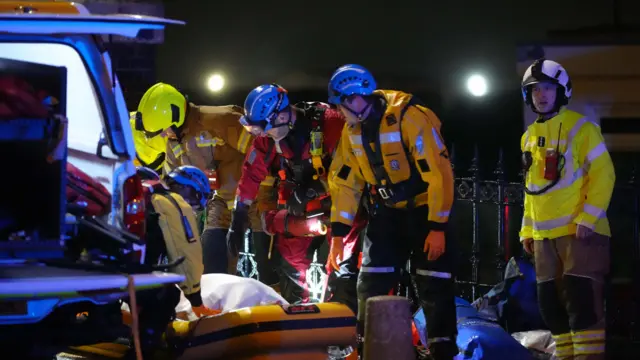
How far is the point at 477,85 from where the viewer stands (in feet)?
39.9

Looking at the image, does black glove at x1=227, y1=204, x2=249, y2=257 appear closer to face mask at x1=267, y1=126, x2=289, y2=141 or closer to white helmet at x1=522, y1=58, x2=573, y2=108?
face mask at x1=267, y1=126, x2=289, y2=141

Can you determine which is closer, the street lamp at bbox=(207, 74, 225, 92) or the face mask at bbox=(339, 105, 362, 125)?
the face mask at bbox=(339, 105, 362, 125)

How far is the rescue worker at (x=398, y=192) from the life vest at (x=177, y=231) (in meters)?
1.56

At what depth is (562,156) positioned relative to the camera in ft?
23.5

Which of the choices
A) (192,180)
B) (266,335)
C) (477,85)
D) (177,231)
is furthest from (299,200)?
(477,85)

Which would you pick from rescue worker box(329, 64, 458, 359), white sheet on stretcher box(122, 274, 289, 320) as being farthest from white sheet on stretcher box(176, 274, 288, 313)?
rescue worker box(329, 64, 458, 359)

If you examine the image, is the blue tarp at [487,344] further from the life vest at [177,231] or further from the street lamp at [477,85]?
the street lamp at [477,85]

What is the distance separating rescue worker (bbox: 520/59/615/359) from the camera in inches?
276

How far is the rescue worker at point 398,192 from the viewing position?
6926mm

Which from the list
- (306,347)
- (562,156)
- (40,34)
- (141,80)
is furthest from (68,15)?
(141,80)

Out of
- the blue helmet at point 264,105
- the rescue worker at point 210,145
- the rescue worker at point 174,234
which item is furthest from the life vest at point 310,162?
the rescue worker at point 174,234

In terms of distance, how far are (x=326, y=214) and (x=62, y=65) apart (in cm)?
367

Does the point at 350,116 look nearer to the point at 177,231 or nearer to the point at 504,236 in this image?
the point at 177,231

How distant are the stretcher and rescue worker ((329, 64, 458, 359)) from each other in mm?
1077
